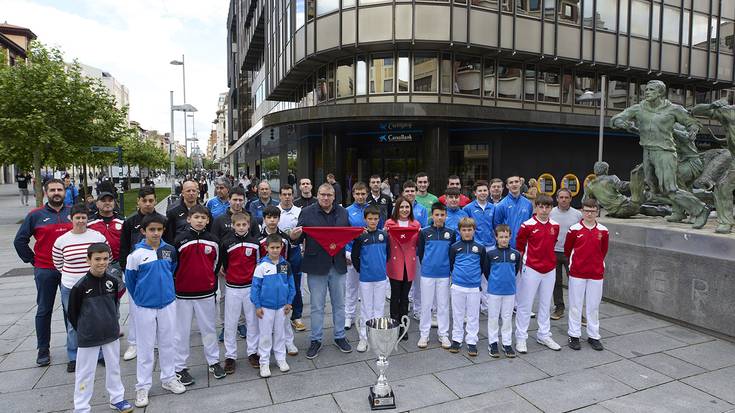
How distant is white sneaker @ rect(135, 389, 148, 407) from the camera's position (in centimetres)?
446

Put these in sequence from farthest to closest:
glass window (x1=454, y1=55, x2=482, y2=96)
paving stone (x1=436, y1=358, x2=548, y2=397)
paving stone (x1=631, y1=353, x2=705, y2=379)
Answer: glass window (x1=454, y1=55, x2=482, y2=96) → paving stone (x1=631, y1=353, x2=705, y2=379) → paving stone (x1=436, y1=358, x2=548, y2=397)

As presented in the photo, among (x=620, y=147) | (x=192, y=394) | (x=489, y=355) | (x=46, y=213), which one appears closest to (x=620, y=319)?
(x=489, y=355)

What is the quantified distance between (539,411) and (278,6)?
29.2 m

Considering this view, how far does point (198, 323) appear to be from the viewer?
5078 millimetres

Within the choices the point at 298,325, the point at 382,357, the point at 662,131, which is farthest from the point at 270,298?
the point at 662,131

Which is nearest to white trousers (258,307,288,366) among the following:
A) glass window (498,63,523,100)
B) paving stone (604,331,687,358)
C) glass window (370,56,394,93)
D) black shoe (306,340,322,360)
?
black shoe (306,340,322,360)

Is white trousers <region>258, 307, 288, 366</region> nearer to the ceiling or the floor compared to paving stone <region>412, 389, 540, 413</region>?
nearer to the ceiling

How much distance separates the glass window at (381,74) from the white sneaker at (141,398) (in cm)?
1952

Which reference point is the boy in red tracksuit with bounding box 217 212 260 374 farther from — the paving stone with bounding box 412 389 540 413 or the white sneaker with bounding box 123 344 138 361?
the paving stone with bounding box 412 389 540 413

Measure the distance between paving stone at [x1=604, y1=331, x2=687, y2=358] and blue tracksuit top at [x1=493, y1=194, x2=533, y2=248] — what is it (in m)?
1.98

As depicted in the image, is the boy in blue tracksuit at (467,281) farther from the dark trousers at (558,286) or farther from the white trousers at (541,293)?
the dark trousers at (558,286)

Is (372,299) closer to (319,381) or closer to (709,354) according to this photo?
(319,381)

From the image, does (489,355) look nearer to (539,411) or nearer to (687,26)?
(539,411)

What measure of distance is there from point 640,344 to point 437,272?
2963mm
